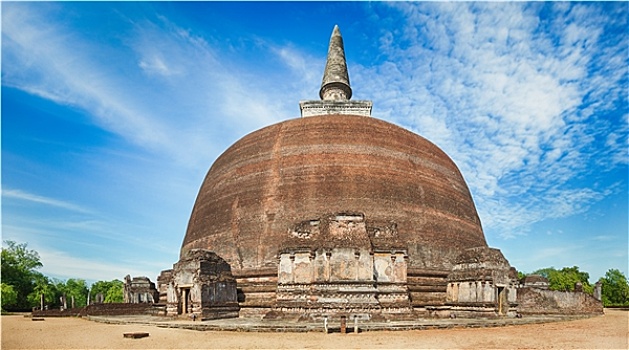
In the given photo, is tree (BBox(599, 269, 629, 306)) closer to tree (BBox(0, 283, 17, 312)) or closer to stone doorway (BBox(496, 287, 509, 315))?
stone doorway (BBox(496, 287, 509, 315))

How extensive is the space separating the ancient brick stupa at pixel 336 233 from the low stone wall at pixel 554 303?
291cm

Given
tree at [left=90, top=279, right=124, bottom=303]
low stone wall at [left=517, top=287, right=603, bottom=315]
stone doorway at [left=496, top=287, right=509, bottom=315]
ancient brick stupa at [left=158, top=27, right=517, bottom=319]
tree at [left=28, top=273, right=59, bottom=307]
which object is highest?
ancient brick stupa at [left=158, top=27, right=517, bottom=319]

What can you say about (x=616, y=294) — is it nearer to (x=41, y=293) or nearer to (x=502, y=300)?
(x=502, y=300)

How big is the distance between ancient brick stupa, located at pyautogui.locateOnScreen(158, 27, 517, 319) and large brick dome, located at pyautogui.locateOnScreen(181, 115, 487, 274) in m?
0.05

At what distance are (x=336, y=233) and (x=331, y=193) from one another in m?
3.58

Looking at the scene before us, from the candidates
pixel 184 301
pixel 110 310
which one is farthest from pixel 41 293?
pixel 184 301

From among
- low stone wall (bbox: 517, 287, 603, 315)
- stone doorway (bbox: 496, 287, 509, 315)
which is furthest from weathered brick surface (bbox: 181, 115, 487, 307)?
low stone wall (bbox: 517, 287, 603, 315)

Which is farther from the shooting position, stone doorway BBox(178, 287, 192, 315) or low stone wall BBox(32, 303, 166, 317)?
low stone wall BBox(32, 303, 166, 317)

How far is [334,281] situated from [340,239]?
141 centimetres

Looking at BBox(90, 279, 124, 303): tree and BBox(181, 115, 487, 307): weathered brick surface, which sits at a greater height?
BBox(181, 115, 487, 307): weathered brick surface

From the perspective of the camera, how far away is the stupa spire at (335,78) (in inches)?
1081

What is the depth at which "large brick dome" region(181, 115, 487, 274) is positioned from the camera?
1777cm

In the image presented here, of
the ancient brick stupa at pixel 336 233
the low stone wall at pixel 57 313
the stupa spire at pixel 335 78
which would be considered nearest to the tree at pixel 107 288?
the low stone wall at pixel 57 313

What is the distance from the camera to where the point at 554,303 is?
64.2 feet
